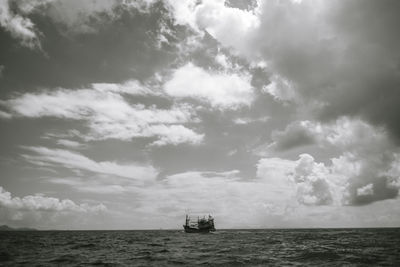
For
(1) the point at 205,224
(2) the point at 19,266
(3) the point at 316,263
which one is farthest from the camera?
(1) the point at 205,224

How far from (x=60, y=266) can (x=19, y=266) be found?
3859 mm

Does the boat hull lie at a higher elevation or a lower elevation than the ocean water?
higher

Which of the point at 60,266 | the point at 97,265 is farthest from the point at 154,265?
the point at 60,266

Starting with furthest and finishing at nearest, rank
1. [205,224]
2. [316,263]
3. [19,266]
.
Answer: [205,224] < [316,263] < [19,266]

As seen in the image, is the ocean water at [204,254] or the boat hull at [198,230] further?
the boat hull at [198,230]

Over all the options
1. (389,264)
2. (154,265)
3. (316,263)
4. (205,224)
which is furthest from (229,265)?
(205,224)

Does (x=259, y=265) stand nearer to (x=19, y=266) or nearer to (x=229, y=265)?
(x=229, y=265)

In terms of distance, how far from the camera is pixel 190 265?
29000mm

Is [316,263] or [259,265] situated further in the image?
[316,263]

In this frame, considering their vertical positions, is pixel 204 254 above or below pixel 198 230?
below

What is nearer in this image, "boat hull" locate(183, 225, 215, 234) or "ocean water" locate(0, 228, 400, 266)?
"ocean water" locate(0, 228, 400, 266)

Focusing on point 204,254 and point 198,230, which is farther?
point 198,230

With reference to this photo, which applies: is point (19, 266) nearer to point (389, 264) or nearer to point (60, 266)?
point (60, 266)

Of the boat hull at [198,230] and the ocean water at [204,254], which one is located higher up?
the boat hull at [198,230]
